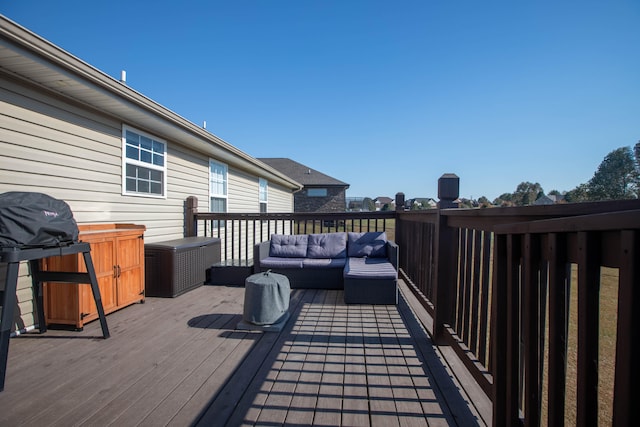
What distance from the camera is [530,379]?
111cm

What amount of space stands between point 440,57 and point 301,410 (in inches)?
354

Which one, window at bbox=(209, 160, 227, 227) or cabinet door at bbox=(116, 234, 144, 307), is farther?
window at bbox=(209, 160, 227, 227)

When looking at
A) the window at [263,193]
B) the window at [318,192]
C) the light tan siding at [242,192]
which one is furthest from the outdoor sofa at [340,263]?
the window at [318,192]

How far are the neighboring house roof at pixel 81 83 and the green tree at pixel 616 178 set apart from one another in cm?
1998

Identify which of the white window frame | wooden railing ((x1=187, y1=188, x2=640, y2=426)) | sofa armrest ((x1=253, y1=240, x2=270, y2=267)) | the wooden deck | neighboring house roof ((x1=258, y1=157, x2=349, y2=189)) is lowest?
the wooden deck

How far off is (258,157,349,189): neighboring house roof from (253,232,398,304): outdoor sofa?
52.5 ft

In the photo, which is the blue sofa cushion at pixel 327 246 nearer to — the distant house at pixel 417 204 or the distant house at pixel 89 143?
the distant house at pixel 417 204

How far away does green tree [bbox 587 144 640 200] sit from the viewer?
1574 centimetres

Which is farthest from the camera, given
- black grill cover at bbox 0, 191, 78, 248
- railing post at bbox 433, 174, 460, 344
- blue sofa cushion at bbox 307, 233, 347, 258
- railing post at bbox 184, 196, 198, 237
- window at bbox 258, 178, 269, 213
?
window at bbox 258, 178, 269, 213

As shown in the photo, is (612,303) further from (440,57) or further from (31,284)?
(31,284)

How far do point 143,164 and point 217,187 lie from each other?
2.38 meters

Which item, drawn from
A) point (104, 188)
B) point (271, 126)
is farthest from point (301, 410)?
point (271, 126)

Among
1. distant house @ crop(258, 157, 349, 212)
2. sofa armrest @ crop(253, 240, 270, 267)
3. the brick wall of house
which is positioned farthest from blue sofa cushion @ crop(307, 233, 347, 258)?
the brick wall of house

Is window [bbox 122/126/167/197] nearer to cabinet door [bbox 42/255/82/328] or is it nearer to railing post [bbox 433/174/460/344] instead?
cabinet door [bbox 42/255/82/328]
